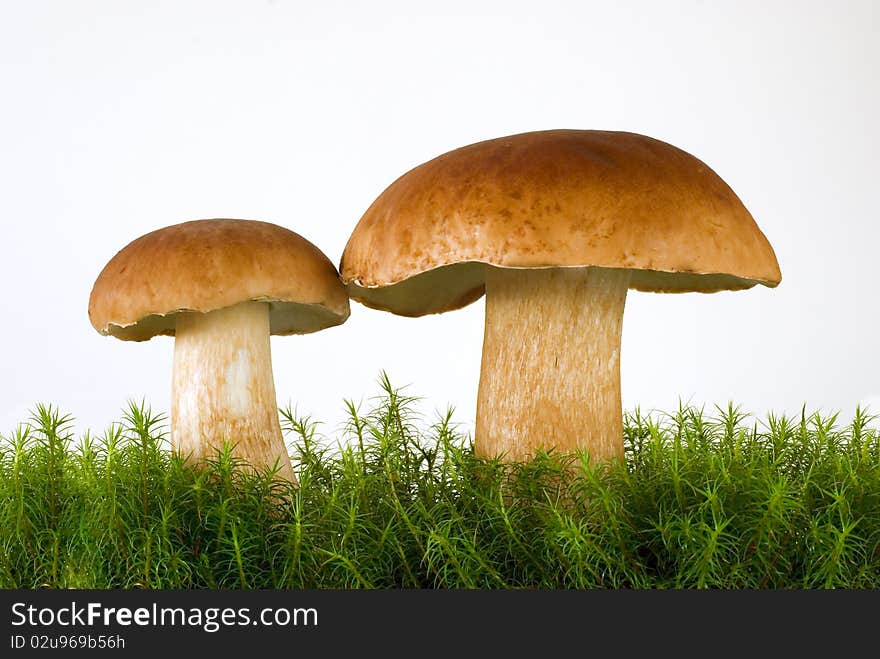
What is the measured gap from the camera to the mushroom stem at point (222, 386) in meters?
1.99

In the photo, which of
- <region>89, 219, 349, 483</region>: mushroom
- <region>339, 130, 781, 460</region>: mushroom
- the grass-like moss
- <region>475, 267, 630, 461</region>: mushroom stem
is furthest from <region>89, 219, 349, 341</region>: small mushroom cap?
<region>475, 267, 630, 461</region>: mushroom stem

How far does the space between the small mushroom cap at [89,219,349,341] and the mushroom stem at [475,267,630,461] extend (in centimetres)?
45

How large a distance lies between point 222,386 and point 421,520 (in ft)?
2.02

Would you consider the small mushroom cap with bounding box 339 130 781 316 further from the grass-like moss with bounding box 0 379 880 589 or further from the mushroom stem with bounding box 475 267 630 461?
the grass-like moss with bounding box 0 379 880 589

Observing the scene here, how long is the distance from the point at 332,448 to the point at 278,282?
1.70 ft

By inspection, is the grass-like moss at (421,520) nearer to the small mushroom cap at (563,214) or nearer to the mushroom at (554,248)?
the mushroom at (554,248)

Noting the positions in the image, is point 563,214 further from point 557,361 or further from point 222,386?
point 222,386

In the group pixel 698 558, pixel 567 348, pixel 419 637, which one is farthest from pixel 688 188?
pixel 419 637

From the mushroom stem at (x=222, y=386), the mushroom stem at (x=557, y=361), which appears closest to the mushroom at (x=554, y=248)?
the mushroom stem at (x=557, y=361)

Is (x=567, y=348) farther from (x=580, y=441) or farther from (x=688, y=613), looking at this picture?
(x=688, y=613)

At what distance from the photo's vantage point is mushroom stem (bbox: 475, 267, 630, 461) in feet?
6.34

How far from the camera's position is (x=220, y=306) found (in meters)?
1.78

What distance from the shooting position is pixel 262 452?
2.01 metres

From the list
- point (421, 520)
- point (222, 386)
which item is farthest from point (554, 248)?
point (222, 386)
